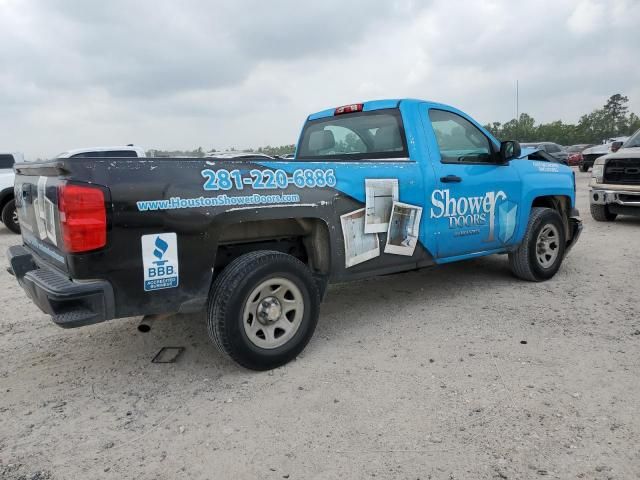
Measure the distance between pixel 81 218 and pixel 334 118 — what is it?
9.35 ft

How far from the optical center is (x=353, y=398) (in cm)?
294

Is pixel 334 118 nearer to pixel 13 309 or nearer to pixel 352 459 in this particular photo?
pixel 352 459

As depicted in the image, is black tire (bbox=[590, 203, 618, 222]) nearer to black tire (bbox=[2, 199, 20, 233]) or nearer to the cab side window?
the cab side window

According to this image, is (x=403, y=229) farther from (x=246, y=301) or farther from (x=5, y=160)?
(x=5, y=160)

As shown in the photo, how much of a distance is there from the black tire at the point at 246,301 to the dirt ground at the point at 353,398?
5.6 inches

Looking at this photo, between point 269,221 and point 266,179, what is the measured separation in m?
0.36

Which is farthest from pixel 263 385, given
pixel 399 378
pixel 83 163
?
pixel 83 163

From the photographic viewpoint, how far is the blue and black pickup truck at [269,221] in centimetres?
266

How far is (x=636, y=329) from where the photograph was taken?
153 inches

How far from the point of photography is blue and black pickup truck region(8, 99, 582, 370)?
2.66 metres

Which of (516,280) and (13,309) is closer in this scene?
(13,309)

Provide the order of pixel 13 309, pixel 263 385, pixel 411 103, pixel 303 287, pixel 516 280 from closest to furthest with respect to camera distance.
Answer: pixel 263 385 → pixel 303 287 → pixel 411 103 → pixel 13 309 → pixel 516 280

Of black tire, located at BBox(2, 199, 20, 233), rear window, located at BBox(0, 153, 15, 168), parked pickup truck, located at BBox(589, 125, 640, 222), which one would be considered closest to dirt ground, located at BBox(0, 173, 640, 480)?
parked pickup truck, located at BBox(589, 125, 640, 222)

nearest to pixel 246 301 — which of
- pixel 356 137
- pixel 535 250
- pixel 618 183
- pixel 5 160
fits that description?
pixel 356 137
